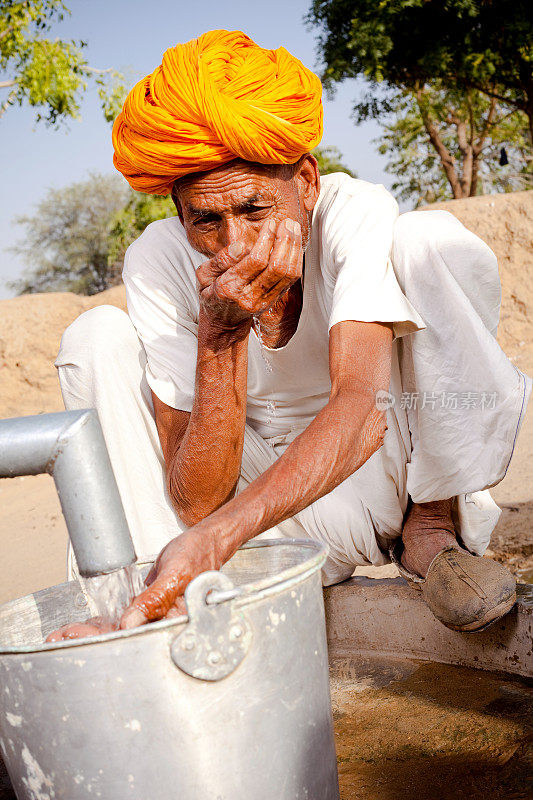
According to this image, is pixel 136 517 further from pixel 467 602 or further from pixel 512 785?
pixel 512 785

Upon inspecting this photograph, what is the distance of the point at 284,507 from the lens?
133 cm

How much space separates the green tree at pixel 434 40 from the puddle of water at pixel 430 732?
1001cm

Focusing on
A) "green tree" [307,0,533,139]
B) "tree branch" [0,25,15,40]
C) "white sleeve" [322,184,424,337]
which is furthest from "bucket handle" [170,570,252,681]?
"green tree" [307,0,533,139]

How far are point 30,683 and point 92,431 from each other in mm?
343

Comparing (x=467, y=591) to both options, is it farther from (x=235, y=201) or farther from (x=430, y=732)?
(x=235, y=201)

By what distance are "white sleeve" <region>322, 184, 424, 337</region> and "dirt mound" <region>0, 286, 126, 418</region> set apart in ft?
16.1

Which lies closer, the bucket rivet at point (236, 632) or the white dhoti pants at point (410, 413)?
the bucket rivet at point (236, 632)

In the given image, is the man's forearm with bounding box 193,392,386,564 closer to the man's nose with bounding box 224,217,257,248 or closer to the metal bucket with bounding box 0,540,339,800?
the metal bucket with bounding box 0,540,339,800

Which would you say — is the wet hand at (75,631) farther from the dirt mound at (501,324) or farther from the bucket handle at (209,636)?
the dirt mound at (501,324)

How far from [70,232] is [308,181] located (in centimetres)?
2178

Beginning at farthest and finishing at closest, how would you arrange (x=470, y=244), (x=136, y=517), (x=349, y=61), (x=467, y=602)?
(x=349, y=61), (x=136, y=517), (x=470, y=244), (x=467, y=602)

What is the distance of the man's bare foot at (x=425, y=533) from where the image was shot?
193cm

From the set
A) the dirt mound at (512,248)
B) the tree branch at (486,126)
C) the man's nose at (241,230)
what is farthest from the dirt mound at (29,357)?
the tree branch at (486,126)

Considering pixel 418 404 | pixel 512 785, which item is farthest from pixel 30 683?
pixel 418 404
